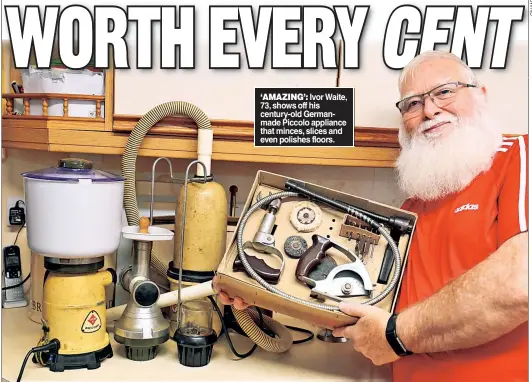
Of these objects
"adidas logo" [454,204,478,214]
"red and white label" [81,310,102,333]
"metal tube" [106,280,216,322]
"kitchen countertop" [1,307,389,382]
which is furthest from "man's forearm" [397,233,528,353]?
"red and white label" [81,310,102,333]

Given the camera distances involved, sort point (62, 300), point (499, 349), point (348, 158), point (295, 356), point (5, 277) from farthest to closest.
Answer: point (5, 277), point (348, 158), point (295, 356), point (62, 300), point (499, 349)

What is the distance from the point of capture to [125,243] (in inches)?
48.1

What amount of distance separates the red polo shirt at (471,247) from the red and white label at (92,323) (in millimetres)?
651

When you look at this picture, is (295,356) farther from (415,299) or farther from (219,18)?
(219,18)

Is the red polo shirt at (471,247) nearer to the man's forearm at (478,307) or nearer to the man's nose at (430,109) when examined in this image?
the man's forearm at (478,307)

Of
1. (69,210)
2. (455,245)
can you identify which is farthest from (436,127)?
(69,210)

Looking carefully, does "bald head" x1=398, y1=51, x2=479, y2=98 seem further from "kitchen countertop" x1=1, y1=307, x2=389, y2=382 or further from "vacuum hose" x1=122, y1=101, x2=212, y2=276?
"kitchen countertop" x1=1, y1=307, x2=389, y2=382

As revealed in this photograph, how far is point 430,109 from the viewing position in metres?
1.05

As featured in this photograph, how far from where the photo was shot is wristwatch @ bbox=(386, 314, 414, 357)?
905mm

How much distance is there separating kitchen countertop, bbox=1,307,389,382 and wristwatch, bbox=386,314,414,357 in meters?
0.16

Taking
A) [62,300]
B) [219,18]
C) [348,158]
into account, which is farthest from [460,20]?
[62,300]

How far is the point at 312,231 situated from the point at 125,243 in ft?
1.65

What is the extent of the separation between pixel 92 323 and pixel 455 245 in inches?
31.0

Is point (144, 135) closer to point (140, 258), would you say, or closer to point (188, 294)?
point (140, 258)
